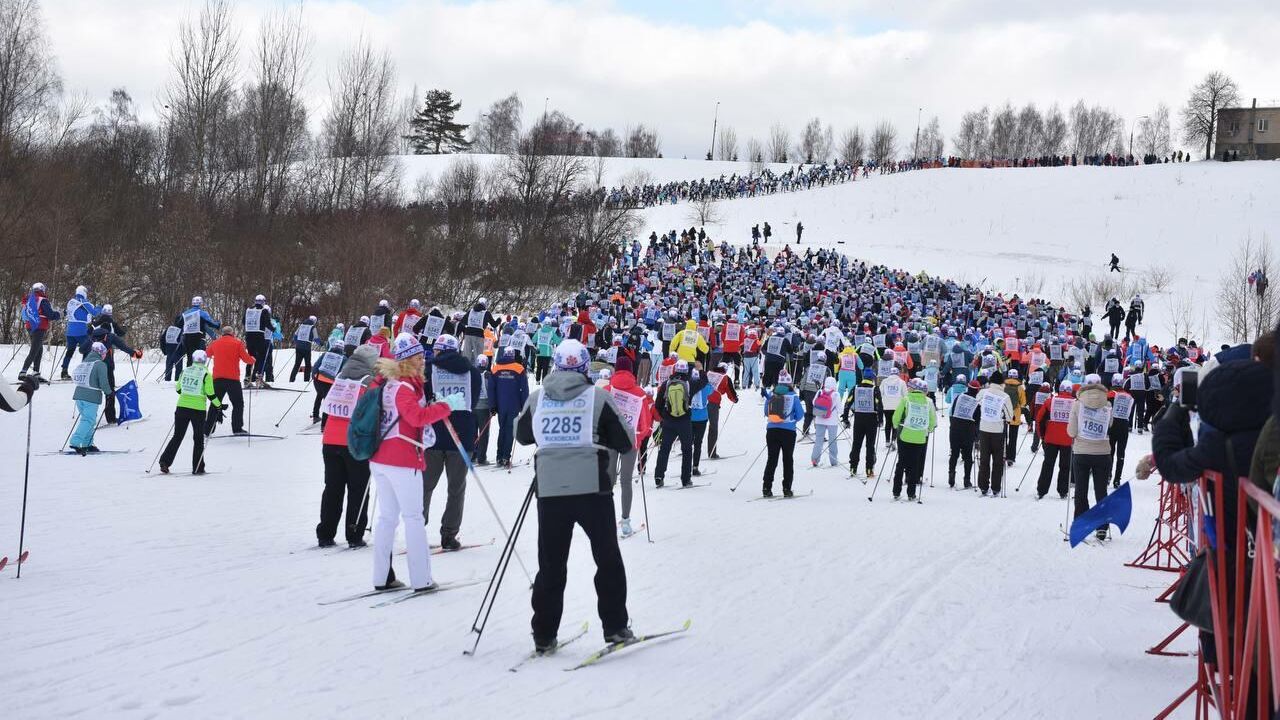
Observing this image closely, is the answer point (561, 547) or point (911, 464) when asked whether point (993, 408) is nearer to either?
point (911, 464)

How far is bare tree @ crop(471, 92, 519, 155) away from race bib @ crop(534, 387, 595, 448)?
112597 millimetres

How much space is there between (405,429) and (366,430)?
282 mm

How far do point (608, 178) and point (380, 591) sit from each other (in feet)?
315

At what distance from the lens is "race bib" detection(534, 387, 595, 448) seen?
6363mm

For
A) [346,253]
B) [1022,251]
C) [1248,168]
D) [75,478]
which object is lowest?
[75,478]

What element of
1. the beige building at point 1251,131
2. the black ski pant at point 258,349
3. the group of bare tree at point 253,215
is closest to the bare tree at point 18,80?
the group of bare tree at point 253,215

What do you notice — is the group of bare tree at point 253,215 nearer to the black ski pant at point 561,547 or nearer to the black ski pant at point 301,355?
the black ski pant at point 301,355

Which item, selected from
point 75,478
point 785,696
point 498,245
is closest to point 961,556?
point 785,696

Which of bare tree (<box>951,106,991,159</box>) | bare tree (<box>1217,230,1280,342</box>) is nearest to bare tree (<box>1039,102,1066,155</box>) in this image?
bare tree (<box>951,106,991,159</box>)

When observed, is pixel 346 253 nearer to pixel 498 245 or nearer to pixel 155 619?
pixel 498 245

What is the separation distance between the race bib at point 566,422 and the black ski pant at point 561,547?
0.36 meters

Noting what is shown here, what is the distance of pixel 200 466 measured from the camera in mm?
13906

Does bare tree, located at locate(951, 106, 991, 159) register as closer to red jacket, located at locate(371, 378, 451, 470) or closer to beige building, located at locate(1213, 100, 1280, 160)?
beige building, located at locate(1213, 100, 1280, 160)

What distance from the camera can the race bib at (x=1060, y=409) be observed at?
14344mm
